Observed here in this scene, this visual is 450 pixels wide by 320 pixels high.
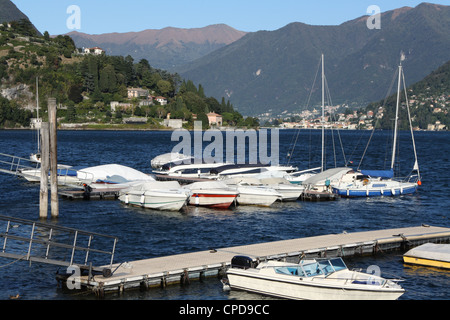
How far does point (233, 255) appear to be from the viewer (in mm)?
27469

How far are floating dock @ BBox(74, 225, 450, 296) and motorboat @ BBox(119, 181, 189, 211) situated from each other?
1406 centimetres

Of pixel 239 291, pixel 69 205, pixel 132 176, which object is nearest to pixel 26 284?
pixel 239 291

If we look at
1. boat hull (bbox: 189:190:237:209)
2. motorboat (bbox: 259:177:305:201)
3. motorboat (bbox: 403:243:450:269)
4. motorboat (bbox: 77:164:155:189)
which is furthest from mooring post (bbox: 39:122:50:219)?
motorboat (bbox: 403:243:450:269)

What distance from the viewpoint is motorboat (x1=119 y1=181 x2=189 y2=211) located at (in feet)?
140

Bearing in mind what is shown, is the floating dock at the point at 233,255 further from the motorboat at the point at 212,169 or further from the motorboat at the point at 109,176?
the motorboat at the point at 212,169

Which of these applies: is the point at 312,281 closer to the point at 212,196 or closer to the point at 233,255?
the point at 233,255

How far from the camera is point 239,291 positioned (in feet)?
77.9

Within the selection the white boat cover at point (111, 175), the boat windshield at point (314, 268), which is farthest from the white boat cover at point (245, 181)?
the boat windshield at point (314, 268)

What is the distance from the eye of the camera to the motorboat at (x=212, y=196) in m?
44.6

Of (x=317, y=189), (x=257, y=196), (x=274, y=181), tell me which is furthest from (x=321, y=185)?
(x=257, y=196)

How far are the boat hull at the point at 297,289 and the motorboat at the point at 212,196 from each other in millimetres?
20929

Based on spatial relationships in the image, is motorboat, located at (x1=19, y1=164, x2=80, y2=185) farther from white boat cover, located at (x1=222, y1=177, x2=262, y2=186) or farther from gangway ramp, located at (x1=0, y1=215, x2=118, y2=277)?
gangway ramp, located at (x1=0, y1=215, x2=118, y2=277)
